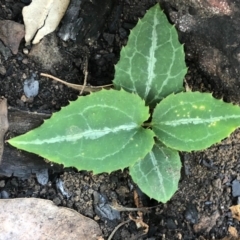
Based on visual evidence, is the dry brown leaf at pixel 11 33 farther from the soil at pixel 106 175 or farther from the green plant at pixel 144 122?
the green plant at pixel 144 122

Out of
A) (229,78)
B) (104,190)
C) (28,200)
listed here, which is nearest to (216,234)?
(104,190)

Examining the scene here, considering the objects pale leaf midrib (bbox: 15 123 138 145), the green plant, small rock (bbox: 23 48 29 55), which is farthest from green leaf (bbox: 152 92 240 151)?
small rock (bbox: 23 48 29 55)

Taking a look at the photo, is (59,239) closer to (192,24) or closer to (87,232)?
(87,232)

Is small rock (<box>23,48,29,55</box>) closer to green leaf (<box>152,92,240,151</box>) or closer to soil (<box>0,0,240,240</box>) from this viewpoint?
soil (<box>0,0,240,240</box>)

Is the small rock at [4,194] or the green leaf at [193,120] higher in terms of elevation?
the green leaf at [193,120]

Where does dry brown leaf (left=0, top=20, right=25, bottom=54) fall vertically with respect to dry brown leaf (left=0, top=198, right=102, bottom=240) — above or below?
above

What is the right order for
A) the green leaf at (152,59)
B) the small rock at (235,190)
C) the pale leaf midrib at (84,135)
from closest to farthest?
the pale leaf midrib at (84,135) < the green leaf at (152,59) < the small rock at (235,190)

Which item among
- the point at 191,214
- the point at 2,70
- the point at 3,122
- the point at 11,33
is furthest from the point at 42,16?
the point at 191,214

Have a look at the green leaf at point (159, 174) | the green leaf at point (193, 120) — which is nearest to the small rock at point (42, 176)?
the green leaf at point (159, 174)
